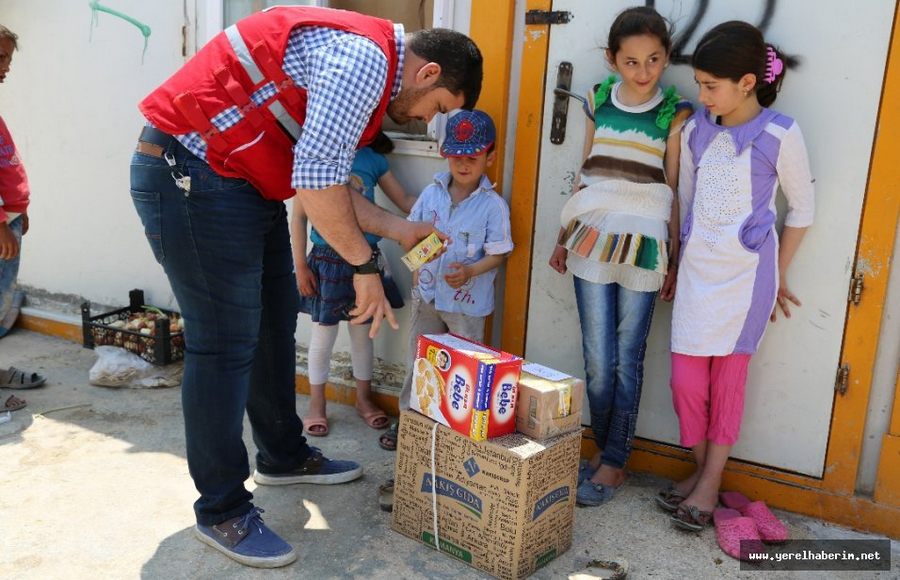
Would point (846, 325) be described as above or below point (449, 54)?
below

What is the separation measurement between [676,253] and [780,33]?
910mm

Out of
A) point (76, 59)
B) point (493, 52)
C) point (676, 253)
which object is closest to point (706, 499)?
point (676, 253)

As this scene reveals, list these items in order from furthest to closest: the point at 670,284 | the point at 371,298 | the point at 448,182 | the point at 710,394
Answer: the point at 448,182 < the point at 670,284 < the point at 710,394 < the point at 371,298

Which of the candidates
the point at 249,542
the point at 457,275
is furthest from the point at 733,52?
the point at 249,542

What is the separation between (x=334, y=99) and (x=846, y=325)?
2.14 metres

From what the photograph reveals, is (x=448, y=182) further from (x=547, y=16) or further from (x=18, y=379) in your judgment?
(x=18, y=379)

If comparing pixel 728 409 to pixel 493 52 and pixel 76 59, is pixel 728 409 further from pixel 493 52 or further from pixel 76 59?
pixel 76 59

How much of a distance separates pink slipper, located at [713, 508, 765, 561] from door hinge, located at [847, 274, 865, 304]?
0.93 metres

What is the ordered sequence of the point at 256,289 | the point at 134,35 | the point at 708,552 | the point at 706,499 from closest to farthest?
1. the point at 256,289
2. the point at 708,552
3. the point at 706,499
4. the point at 134,35

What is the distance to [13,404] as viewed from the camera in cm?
375

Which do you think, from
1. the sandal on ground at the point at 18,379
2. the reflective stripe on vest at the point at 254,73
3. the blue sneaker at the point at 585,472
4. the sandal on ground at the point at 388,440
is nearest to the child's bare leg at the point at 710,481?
the blue sneaker at the point at 585,472

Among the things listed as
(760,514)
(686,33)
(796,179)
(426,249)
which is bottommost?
(760,514)

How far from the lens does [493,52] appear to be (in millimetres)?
3406

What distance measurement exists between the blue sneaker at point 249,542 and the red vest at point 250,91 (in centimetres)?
121
